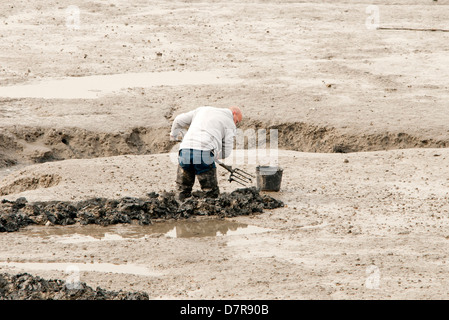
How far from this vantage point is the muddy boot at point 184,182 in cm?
966

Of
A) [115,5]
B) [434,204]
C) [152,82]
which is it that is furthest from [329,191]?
[115,5]

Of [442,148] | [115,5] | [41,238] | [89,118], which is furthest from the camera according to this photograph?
[115,5]

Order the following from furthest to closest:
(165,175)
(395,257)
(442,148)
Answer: (442,148)
(165,175)
(395,257)

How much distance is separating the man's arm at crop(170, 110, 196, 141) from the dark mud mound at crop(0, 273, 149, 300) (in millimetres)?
3626

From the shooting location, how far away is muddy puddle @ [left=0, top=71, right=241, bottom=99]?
14.6 m

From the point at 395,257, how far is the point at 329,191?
2.74 meters

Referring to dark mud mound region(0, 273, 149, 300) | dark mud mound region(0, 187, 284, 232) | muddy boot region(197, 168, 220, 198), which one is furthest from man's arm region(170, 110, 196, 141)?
dark mud mound region(0, 273, 149, 300)

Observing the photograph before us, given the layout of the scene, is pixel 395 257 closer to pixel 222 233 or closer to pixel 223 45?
pixel 222 233

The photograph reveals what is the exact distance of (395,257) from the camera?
757cm

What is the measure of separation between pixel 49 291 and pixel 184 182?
371 cm

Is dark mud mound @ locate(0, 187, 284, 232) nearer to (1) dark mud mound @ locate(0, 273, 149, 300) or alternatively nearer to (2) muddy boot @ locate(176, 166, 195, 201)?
(2) muddy boot @ locate(176, 166, 195, 201)

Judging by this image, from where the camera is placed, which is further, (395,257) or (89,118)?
(89,118)

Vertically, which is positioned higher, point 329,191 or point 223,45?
point 223,45

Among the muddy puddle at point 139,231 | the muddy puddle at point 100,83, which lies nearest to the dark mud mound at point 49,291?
the muddy puddle at point 139,231
